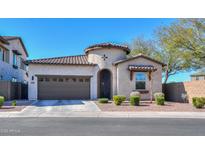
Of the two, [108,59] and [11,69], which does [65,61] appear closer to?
[108,59]

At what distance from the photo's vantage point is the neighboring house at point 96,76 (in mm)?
21047

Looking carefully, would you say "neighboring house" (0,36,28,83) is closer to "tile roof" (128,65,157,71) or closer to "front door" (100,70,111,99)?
"front door" (100,70,111,99)

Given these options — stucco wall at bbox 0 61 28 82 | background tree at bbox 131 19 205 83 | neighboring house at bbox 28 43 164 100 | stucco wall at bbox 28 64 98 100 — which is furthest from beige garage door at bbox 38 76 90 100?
background tree at bbox 131 19 205 83

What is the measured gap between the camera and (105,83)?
882 inches

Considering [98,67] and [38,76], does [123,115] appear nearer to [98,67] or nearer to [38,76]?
[98,67]

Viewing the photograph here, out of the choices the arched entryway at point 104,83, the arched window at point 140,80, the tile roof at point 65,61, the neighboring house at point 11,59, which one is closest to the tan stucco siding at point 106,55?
the arched entryway at point 104,83

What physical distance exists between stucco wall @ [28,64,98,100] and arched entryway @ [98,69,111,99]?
0.73m

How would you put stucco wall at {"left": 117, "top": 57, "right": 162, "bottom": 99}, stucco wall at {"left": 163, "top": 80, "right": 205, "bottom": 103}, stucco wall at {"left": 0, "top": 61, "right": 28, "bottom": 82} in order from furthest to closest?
stucco wall at {"left": 0, "top": 61, "right": 28, "bottom": 82}
stucco wall at {"left": 117, "top": 57, "right": 162, "bottom": 99}
stucco wall at {"left": 163, "top": 80, "right": 205, "bottom": 103}

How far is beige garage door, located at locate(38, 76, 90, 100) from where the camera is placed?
21062mm

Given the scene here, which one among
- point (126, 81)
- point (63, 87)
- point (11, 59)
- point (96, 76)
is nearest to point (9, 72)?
point (11, 59)

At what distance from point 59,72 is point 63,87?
161 cm

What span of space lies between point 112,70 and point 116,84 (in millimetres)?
1589

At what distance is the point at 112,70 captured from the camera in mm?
22047

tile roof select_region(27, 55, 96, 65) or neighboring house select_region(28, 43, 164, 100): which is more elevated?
tile roof select_region(27, 55, 96, 65)
